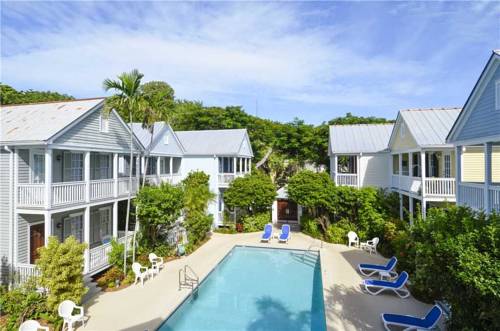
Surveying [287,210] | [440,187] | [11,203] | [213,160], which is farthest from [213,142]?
[440,187]

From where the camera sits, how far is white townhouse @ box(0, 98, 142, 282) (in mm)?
11984

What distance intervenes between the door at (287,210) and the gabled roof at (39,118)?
20690mm

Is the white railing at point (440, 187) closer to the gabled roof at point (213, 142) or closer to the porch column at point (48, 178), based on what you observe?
the gabled roof at point (213, 142)

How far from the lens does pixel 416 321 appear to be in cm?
973

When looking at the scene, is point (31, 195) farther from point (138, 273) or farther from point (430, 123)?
point (430, 123)

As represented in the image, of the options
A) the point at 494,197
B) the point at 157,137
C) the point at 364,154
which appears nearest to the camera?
the point at 494,197

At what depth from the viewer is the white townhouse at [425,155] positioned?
627 inches

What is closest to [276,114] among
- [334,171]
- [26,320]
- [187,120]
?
[187,120]

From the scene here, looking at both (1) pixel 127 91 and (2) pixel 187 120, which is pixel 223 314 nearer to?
(1) pixel 127 91

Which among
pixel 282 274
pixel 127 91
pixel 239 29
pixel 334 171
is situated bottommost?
pixel 282 274

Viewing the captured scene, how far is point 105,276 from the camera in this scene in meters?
14.1

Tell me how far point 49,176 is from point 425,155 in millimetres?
21225

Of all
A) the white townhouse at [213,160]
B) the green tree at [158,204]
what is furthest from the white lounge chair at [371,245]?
the green tree at [158,204]

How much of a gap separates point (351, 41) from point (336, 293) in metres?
13.3
